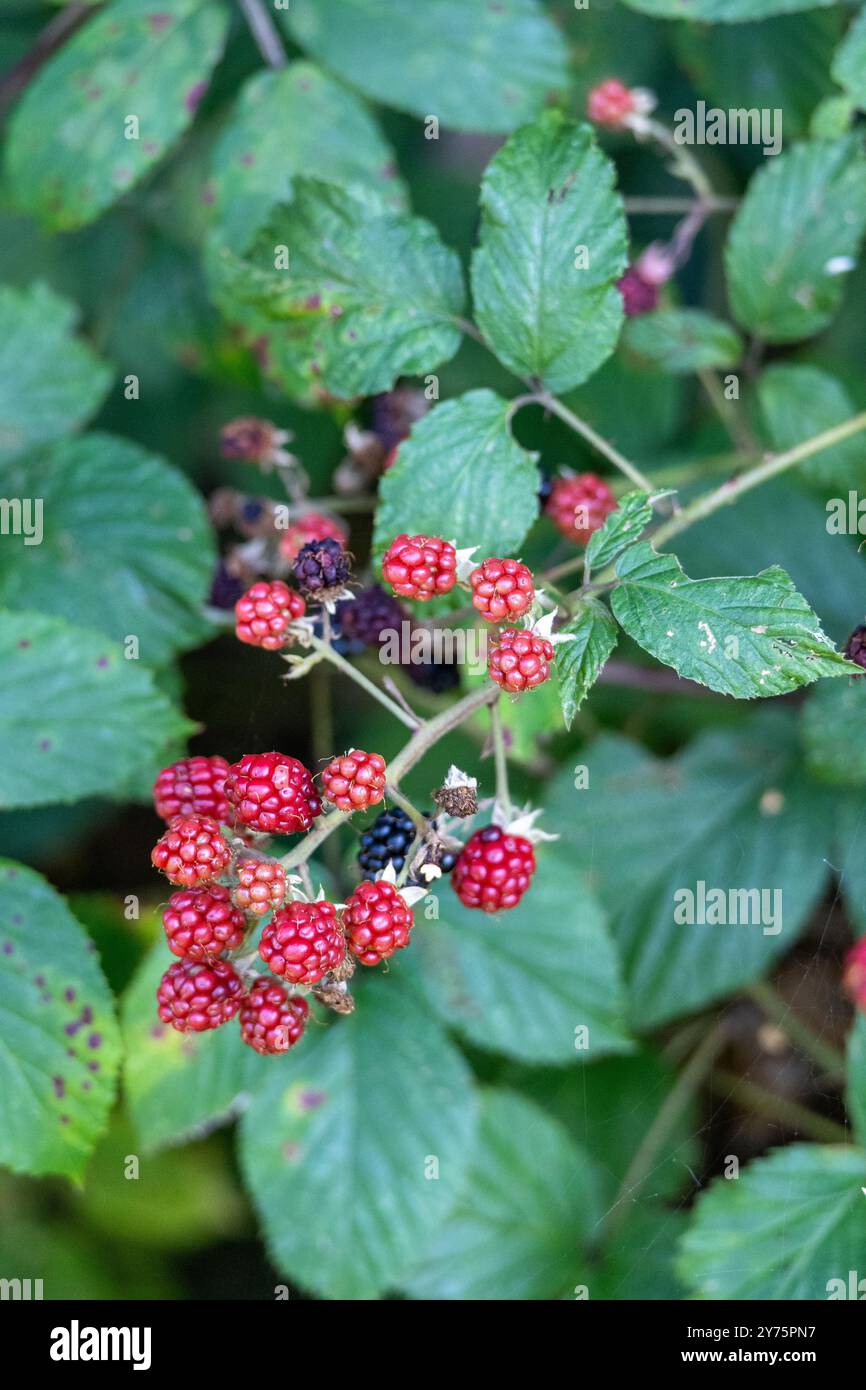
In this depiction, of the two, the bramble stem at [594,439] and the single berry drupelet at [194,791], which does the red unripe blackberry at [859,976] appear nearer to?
the bramble stem at [594,439]

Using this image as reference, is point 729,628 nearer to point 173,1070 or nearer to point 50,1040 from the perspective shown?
point 50,1040

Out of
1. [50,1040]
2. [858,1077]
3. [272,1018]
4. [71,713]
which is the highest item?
[71,713]

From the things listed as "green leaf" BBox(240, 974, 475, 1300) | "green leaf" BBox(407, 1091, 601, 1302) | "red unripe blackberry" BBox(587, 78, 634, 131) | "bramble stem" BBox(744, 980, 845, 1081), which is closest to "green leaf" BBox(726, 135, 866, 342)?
"red unripe blackberry" BBox(587, 78, 634, 131)

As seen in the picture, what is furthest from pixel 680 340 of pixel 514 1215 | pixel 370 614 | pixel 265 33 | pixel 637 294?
pixel 514 1215

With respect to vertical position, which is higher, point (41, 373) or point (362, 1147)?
point (41, 373)

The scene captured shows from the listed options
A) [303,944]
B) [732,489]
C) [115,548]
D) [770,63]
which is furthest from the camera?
[770,63]

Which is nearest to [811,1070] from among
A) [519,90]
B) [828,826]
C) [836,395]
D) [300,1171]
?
[828,826]

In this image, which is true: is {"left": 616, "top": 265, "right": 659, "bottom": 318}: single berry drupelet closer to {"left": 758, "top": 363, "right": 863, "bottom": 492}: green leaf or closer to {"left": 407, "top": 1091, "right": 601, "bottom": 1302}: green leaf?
{"left": 758, "top": 363, "right": 863, "bottom": 492}: green leaf

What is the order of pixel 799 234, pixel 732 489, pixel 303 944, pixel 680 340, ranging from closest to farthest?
1. pixel 303 944
2. pixel 732 489
3. pixel 799 234
4. pixel 680 340
